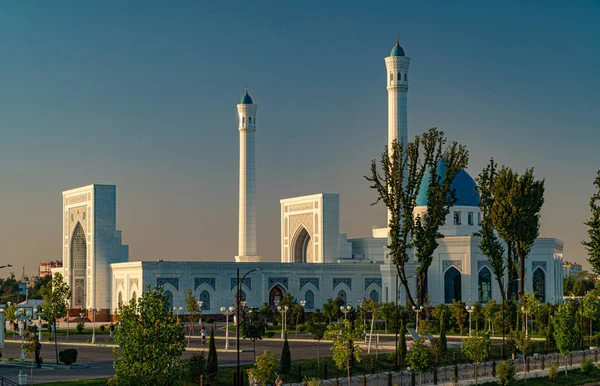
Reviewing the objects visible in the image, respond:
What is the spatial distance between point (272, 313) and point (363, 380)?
3759cm

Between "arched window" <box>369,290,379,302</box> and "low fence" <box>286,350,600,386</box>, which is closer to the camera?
"low fence" <box>286,350,600,386</box>

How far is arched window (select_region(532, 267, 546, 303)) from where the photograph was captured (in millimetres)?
82562

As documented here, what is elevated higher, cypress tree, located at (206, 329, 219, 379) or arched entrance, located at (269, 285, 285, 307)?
arched entrance, located at (269, 285, 285, 307)

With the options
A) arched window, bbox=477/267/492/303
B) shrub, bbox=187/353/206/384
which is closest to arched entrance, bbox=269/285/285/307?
arched window, bbox=477/267/492/303

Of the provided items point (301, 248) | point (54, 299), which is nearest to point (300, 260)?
point (301, 248)

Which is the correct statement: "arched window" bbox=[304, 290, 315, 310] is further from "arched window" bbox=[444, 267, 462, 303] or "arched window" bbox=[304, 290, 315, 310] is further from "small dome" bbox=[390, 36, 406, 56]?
"small dome" bbox=[390, 36, 406, 56]

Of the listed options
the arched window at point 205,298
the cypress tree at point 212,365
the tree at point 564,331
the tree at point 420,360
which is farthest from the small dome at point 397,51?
the cypress tree at point 212,365

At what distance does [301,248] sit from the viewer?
91375 mm

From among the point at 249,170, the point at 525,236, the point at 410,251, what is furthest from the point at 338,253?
the point at 525,236

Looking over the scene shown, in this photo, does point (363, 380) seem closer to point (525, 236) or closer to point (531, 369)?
point (531, 369)

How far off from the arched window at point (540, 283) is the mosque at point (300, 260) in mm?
85

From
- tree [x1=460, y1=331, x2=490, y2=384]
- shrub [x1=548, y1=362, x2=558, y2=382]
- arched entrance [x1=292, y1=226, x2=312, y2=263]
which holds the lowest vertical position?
shrub [x1=548, y1=362, x2=558, y2=382]

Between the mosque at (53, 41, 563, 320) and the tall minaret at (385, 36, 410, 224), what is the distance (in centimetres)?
8

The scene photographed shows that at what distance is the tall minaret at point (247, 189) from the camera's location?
8981 centimetres
